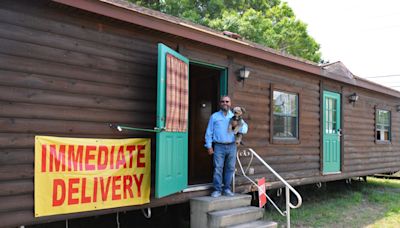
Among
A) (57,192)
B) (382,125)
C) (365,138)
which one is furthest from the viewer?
(382,125)

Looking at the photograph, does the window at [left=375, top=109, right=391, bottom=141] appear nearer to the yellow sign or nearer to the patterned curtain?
the patterned curtain

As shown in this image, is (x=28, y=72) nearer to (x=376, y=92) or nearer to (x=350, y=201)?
(x=350, y=201)

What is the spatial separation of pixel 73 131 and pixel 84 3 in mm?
1405

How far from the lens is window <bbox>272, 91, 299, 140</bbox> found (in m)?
6.67

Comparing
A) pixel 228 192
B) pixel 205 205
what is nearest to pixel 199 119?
pixel 228 192

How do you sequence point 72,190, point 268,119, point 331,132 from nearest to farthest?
1. point 72,190
2. point 268,119
3. point 331,132

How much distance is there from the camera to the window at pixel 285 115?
6671 millimetres

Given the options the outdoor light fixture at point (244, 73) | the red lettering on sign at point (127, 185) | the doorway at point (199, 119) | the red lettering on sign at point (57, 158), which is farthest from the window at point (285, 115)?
the red lettering on sign at point (57, 158)

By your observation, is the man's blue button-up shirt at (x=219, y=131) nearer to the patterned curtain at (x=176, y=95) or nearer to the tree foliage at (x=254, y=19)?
the patterned curtain at (x=176, y=95)

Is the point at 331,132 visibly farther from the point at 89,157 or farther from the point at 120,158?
the point at 89,157

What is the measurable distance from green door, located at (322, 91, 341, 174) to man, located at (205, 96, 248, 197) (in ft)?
11.8

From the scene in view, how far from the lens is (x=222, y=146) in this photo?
4.97m

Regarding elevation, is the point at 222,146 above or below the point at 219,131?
below

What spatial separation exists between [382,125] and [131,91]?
29.1 feet
